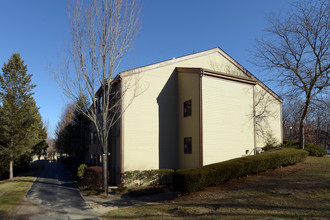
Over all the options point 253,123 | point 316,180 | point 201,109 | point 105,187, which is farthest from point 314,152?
point 105,187

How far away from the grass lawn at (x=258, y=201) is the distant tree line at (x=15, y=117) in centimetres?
1941

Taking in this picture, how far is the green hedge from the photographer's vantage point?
1152 cm

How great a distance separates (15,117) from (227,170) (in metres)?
22.3

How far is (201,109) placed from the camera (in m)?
15.6

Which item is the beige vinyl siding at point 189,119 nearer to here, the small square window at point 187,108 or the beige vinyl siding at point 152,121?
the small square window at point 187,108

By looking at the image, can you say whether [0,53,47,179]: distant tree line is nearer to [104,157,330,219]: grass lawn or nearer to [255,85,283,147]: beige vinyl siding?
[104,157,330,219]: grass lawn

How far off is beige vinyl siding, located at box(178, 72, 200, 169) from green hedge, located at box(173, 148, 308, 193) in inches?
122

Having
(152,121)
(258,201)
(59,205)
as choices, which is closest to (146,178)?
(152,121)

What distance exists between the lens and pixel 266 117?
19.8m

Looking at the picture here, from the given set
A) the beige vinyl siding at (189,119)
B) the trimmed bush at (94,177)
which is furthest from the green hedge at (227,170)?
the trimmed bush at (94,177)

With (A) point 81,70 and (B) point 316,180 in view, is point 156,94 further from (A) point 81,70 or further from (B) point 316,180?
(B) point 316,180

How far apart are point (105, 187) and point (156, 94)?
7384 mm

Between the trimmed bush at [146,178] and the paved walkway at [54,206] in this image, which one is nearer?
the paved walkway at [54,206]

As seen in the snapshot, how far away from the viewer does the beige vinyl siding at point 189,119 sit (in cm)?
1590
